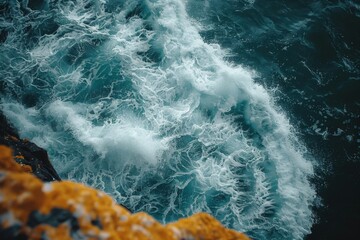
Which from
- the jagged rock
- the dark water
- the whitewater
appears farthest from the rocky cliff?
the dark water

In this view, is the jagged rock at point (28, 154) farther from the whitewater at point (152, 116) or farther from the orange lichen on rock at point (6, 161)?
the orange lichen on rock at point (6, 161)

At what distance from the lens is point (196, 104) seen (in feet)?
35.2

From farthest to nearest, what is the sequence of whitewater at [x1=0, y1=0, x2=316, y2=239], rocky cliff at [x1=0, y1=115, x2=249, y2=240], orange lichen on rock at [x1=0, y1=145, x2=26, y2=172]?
whitewater at [x1=0, y1=0, x2=316, y2=239], orange lichen on rock at [x1=0, y1=145, x2=26, y2=172], rocky cliff at [x1=0, y1=115, x2=249, y2=240]

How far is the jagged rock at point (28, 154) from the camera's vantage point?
5.62m

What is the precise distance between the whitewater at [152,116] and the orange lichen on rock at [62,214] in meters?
5.19

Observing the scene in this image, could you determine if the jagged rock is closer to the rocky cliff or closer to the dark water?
the rocky cliff

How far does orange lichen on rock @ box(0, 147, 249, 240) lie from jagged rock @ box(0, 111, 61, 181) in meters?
2.83

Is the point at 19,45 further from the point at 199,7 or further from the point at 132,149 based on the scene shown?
the point at 199,7

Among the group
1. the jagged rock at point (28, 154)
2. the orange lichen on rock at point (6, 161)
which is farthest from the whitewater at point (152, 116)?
the orange lichen on rock at point (6, 161)

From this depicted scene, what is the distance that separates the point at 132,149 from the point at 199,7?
10.1 m

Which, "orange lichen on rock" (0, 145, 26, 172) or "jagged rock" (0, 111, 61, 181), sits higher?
"orange lichen on rock" (0, 145, 26, 172)

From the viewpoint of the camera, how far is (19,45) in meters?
10.9

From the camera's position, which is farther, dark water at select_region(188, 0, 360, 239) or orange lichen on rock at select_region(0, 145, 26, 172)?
dark water at select_region(188, 0, 360, 239)

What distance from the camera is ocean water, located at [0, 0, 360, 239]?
8.62 metres
